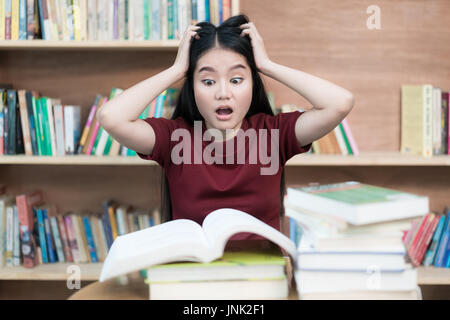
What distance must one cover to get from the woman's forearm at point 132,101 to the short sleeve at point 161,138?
73mm

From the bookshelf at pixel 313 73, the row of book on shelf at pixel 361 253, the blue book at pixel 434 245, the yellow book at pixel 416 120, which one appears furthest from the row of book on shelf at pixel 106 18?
the row of book on shelf at pixel 361 253

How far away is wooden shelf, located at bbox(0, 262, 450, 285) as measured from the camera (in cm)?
180

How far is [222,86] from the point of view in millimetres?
1101

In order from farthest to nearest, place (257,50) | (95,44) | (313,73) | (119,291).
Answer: (313,73) < (95,44) < (257,50) < (119,291)

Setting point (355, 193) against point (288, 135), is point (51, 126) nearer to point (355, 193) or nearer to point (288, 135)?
point (288, 135)

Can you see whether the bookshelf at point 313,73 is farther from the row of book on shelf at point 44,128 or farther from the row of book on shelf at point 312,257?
the row of book on shelf at point 312,257

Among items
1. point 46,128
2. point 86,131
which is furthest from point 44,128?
point 86,131

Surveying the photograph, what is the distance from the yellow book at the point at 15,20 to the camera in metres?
1.82

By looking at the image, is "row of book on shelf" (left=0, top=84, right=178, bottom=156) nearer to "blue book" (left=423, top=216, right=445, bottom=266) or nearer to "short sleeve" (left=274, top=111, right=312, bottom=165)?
"short sleeve" (left=274, top=111, right=312, bottom=165)

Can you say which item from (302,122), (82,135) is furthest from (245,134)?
(82,135)

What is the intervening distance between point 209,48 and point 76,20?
0.86 metres

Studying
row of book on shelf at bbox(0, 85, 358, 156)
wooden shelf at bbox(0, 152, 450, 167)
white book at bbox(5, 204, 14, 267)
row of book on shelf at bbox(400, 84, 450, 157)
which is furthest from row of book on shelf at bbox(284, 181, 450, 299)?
white book at bbox(5, 204, 14, 267)

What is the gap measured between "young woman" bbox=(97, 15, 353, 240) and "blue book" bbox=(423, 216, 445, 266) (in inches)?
37.0
